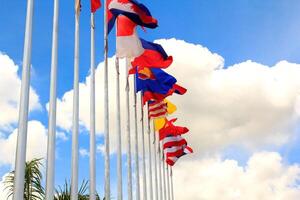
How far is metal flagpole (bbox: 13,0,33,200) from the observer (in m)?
14.0

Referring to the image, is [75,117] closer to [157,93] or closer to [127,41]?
[127,41]

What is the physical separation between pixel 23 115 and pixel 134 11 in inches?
431

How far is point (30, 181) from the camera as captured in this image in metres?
26.0

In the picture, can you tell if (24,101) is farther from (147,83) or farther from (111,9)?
(147,83)

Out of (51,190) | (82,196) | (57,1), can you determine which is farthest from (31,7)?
(82,196)

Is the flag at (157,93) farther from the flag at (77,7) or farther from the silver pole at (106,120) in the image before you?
the flag at (77,7)

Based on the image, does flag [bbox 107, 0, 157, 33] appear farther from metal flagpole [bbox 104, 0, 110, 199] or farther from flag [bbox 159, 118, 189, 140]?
flag [bbox 159, 118, 189, 140]

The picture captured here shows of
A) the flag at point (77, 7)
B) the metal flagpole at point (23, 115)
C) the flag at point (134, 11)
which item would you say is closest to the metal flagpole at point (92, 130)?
the flag at point (134, 11)

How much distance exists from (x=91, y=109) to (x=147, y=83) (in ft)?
35.3

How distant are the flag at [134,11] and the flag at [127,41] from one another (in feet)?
2.14

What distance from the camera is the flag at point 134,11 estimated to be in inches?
952

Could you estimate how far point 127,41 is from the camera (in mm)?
25250

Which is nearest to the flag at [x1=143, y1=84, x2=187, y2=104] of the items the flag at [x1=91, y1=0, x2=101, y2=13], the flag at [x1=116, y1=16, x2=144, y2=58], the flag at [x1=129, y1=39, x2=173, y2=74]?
the flag at [x1=129, y1=39, x2=173, y2=74]

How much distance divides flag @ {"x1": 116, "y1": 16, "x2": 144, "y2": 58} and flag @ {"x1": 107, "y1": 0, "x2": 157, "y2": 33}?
651 mm
